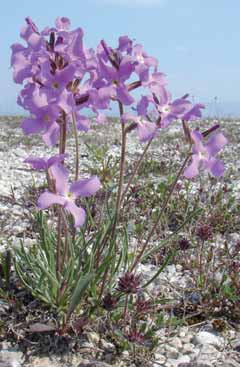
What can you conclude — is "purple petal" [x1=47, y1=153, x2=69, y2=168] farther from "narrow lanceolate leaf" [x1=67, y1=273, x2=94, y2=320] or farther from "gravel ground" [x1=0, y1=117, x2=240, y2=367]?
"gravel ground" [x1=0, y1=117, x2=240, y2=367]

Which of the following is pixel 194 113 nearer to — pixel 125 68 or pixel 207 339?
pixel 125 68

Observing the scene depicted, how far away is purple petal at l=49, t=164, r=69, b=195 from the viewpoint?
2271mm

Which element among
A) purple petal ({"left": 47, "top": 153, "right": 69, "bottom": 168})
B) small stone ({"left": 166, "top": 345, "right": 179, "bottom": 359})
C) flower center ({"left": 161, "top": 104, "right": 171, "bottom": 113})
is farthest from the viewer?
small stone ({"left": 166, "top": 345, "right": 179, "bottom": 359})

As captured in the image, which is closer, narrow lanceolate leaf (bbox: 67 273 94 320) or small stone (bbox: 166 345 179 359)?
narrow lanceolate leaf (bbox: 67 273 94 320)

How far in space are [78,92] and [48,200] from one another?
58 cm

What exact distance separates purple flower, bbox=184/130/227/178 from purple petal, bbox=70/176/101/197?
46 cm

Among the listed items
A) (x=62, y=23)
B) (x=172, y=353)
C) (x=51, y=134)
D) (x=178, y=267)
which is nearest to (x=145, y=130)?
(x=51, y=134)

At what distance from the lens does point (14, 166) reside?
297 inches

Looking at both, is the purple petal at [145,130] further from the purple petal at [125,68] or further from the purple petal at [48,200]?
the purple petal at [48,200]

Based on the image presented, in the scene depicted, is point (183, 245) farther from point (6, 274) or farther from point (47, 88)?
point (47, 88)

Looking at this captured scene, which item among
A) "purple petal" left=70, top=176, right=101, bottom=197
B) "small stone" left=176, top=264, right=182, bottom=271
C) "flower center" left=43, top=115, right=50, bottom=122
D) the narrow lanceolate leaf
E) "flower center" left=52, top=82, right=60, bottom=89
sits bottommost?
the narrow lanceolate leaf

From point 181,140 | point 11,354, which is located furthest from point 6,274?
point 181,140

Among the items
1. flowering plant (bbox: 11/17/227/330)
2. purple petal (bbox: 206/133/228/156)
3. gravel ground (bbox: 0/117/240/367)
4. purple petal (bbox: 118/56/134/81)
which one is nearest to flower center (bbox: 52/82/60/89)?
flowering plant (bbox: 11/17/227/330)

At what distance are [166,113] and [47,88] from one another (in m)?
0.61
